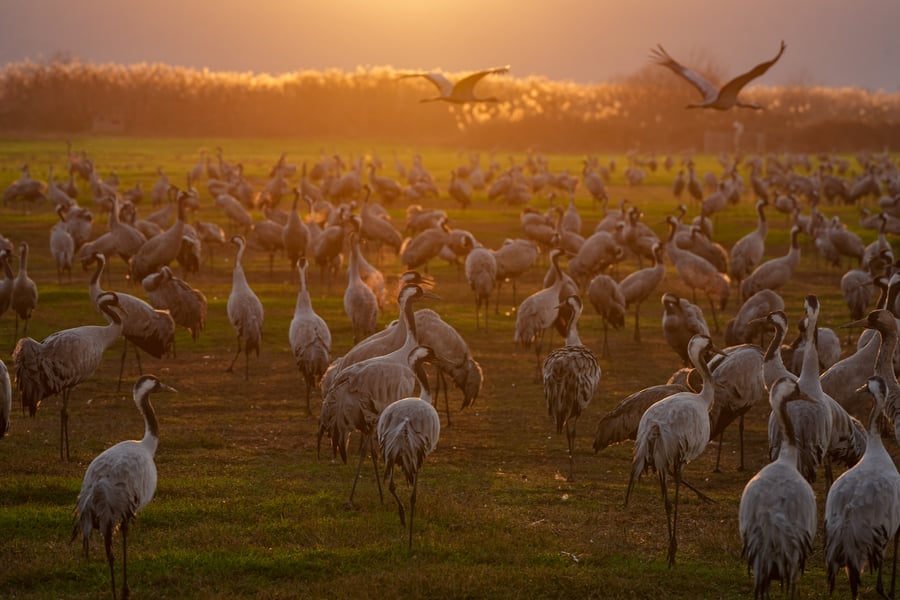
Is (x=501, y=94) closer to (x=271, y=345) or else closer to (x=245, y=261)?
(x=245, y=261)

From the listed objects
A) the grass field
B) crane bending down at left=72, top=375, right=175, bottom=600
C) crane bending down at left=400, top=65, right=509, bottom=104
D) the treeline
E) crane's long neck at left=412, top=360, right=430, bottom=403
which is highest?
the treeline

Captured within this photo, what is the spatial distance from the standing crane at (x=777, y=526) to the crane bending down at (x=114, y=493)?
4700mm

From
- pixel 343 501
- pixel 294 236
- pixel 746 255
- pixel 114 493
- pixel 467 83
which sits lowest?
pixel 343 501

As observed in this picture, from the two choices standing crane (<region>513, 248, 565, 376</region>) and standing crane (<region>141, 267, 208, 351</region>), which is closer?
standing crane (<region>513, 248, 565, 376</region>)

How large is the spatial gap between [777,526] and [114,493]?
5.02m

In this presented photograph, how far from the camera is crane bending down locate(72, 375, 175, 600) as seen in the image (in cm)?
847

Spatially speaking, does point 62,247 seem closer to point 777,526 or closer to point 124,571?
point 124,571

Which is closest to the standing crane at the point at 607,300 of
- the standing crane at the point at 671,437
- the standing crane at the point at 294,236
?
the standing crane at the point at 671,437

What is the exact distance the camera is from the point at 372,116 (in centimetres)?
8262

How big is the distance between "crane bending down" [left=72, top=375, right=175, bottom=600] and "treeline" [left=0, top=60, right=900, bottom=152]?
66.8 meters

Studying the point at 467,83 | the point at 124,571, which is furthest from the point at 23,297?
the point at 124,571

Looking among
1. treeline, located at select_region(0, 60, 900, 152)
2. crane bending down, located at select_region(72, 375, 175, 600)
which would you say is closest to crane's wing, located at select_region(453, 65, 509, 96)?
crane bending down, located at select_region(72, 375, 175, 600)

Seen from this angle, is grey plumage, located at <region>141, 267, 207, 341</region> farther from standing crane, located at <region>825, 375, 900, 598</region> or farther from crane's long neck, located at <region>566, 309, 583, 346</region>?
standing crane, located at <region>825, 375, 900, 598</region>

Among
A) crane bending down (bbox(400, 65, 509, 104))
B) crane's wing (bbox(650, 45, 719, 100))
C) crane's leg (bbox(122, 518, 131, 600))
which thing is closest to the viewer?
crane's leg (bbox(122, 518, 131, 600))
